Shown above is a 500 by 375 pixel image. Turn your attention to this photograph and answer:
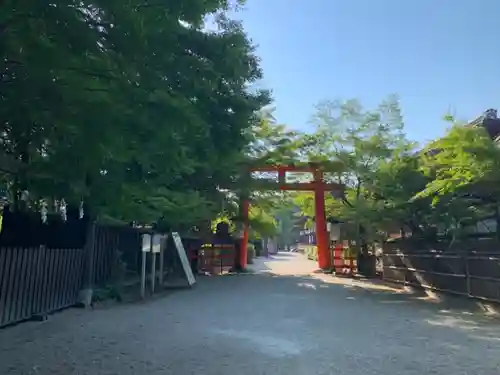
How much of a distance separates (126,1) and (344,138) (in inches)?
566

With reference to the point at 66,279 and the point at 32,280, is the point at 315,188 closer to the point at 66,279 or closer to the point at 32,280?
Result: the point at 66,279

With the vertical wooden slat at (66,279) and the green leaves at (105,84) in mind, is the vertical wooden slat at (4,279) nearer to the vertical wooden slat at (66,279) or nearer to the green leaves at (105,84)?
the green leaves at (105,84)

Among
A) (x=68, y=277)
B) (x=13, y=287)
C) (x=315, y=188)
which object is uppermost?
(x=315, y=188)

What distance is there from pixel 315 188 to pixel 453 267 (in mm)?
9273

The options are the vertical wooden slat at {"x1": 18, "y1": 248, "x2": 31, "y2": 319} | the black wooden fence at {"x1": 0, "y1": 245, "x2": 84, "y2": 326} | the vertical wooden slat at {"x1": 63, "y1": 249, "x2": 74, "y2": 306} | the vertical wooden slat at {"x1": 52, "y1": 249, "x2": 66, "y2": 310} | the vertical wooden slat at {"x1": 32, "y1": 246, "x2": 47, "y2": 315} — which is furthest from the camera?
the vertical wooden slat at {"x1": 63, "y1": 249, "x2": 74, "y2": 306}

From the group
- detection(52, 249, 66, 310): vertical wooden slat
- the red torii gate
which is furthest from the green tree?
detection(52, 249, 66, 310): vertical wooden slat

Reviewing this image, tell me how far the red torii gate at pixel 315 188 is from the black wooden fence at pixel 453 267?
5.23 m

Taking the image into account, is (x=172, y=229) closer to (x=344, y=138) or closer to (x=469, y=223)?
(x=344, y=138)

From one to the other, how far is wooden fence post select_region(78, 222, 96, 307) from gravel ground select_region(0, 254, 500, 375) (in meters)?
0.46

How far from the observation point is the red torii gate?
18.3 m

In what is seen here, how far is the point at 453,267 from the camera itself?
1052 centimetres

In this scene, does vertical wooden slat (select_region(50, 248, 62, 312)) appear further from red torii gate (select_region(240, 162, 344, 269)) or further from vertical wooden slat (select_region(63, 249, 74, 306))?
red torii gate (select_region(240, 162, 344, 269))

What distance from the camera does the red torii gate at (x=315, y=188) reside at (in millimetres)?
18281

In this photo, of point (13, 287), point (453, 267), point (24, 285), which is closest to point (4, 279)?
point (13, 287)
